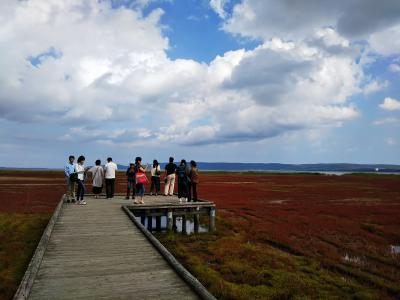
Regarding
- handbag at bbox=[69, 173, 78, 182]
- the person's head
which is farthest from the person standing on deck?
handbag at bbox=[69, 173, 78, 182]

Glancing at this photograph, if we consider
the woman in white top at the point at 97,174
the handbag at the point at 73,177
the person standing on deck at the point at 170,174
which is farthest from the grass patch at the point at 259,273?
the woman in white top at the point at 97,174

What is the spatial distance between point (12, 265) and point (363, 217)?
19243 mm

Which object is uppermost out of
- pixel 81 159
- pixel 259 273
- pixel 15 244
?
pixel 81 159

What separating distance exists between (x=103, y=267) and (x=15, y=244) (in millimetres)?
7717

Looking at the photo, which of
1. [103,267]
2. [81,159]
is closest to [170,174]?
[81,159]

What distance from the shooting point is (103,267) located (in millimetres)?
8094

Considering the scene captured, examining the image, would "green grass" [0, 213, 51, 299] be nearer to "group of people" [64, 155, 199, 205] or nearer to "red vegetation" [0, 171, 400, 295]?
"group of people" [64, 155, 199, 205]

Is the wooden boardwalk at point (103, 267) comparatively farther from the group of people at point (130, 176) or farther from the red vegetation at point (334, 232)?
the red vegetation at point (334, 232)

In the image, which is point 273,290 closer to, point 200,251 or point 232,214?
point 200,251

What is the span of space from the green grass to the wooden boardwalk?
4.25 feet

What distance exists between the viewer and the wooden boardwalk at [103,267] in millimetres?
6691

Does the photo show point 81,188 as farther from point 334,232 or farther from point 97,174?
point 334,232

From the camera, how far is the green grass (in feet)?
31.8

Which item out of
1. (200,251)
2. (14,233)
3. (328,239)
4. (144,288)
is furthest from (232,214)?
(144,288)
